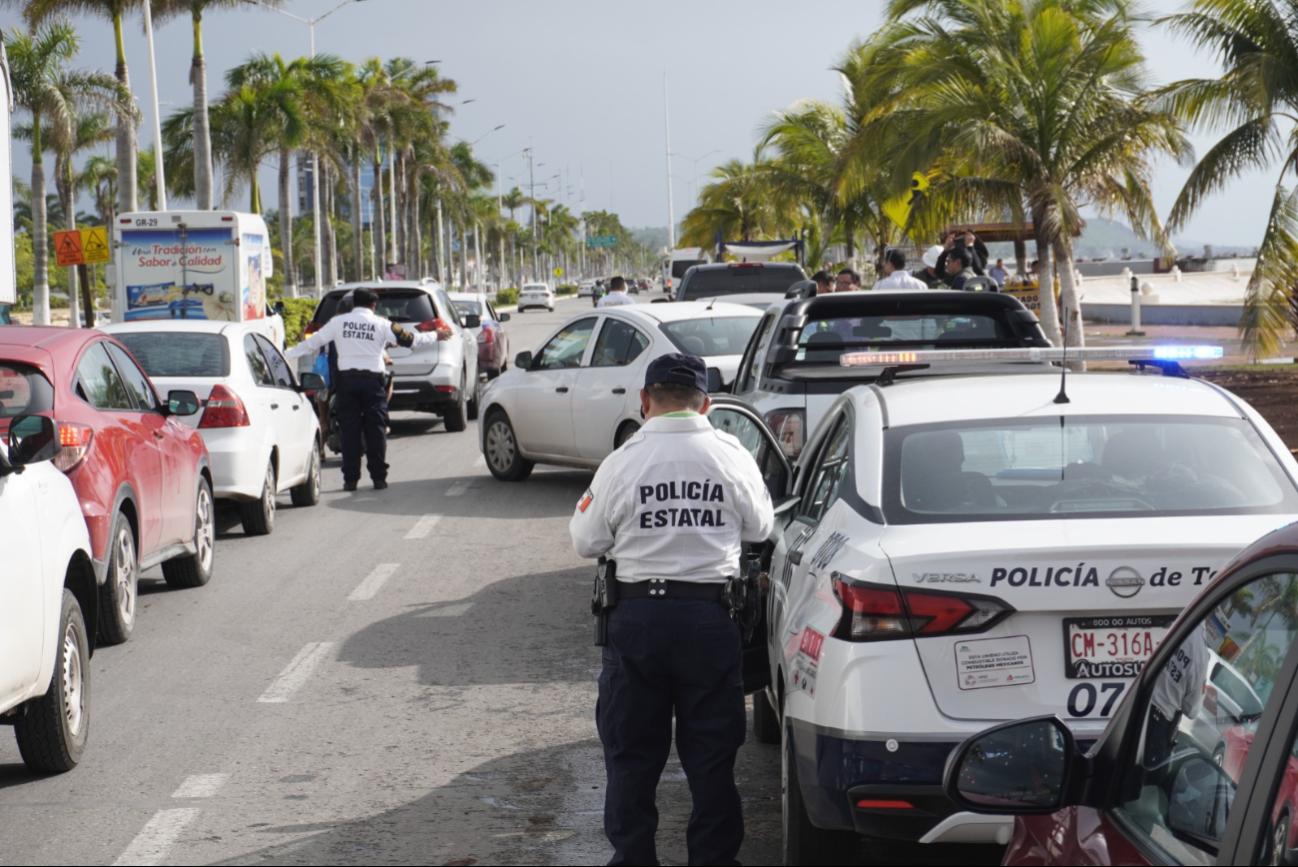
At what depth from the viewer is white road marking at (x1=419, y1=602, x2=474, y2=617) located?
9.40m

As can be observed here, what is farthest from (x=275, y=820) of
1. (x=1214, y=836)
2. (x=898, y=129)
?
(x=898, y=129)

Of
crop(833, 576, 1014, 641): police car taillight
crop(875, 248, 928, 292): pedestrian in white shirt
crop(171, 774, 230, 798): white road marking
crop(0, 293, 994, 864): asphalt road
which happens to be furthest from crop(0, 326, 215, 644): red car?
crop(875, 248, 928, 292): pedestrian in white shirt

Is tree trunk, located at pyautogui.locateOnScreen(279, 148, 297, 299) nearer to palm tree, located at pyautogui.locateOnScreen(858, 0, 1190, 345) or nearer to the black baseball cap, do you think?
palm tree, located at pyautogui.locateOnScreen(858, 0, 1190, 345)

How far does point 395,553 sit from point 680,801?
19.7 feet

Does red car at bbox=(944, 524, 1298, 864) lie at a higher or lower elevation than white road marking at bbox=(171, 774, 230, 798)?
higher

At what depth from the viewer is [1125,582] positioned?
4.33 meters

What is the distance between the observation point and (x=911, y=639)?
14.2 ft

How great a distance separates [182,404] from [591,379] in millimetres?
5074

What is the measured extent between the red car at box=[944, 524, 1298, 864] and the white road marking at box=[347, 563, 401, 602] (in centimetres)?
733

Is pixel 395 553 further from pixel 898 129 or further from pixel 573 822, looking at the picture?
pixel 898 129

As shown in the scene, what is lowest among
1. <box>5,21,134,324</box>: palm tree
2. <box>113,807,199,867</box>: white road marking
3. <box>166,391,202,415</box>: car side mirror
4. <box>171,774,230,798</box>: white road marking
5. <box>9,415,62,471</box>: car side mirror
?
<box>171,774,230,798</box>: white road marking

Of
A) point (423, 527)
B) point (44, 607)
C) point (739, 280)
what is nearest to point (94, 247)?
point (739, 280)

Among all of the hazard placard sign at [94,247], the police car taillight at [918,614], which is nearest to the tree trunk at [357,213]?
the hazard placard sign at [94,247]

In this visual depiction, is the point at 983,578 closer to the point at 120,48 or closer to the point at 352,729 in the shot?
the point at 352,729
